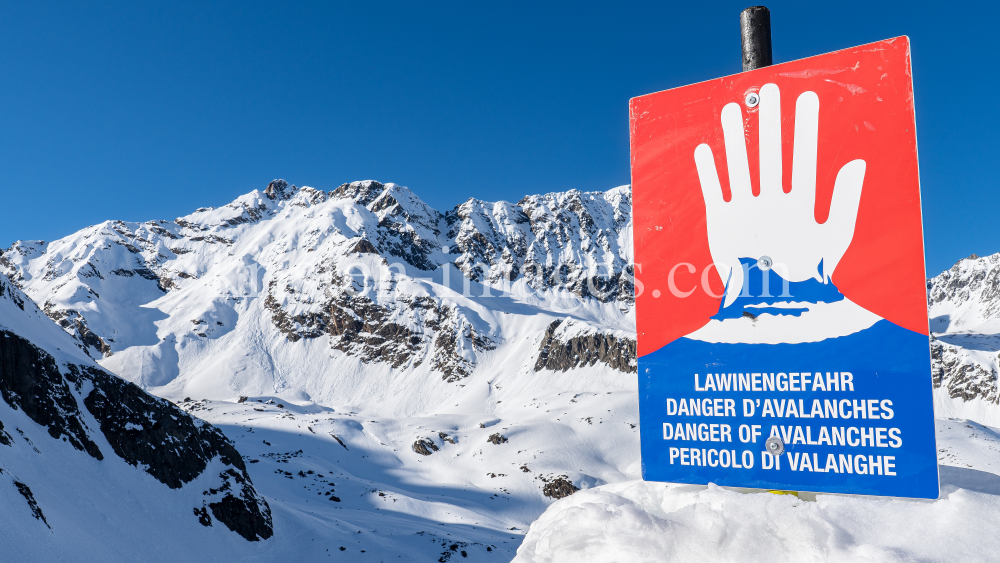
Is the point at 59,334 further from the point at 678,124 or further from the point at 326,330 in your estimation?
the point at 326,330

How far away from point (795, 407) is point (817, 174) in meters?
1.52

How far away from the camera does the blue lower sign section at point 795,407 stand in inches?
131

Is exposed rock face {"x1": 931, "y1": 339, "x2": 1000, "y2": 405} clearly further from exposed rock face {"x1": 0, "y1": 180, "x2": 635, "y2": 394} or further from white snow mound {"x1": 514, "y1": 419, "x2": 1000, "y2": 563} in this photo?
white snow mound {"x1": 514, "y1": 419, "x2": 1000, "y2": 563}

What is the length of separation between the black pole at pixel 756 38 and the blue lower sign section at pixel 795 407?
1.65 metres

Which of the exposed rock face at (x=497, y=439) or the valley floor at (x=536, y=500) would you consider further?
the exposed rock face at (x=497, y=439)

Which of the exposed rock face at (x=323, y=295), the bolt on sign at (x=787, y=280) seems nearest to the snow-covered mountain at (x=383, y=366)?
the exposed rock face at (x=323, y=295)

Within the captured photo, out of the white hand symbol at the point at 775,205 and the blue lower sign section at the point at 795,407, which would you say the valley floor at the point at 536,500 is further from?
the white hand symbol at the point at 775,205

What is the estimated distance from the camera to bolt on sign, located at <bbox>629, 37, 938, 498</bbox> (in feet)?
11.1

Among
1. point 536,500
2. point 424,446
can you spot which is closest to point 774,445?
point 536,500

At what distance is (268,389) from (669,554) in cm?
13968

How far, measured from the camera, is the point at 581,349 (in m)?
124

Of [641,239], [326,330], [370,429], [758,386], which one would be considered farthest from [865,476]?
[326,330]

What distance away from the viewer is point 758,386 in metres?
3.71

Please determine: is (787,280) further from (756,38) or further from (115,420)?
(115,420)
